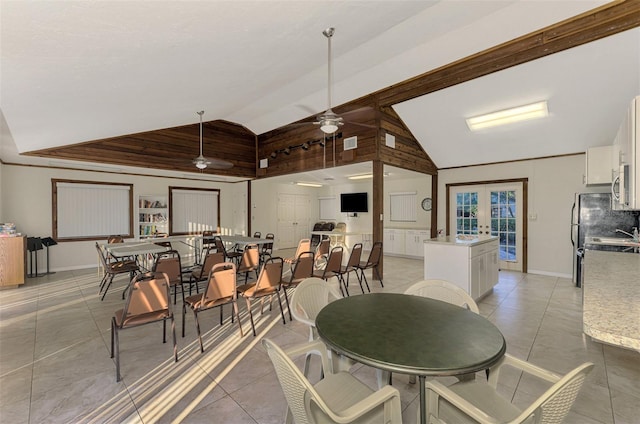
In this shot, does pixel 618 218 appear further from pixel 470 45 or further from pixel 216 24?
pixel 216 24

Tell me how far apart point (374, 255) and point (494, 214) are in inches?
153

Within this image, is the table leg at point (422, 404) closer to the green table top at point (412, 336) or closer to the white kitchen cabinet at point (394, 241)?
the green table top at point (412, 336)

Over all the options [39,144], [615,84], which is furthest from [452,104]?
[39,144]

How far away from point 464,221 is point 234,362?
673cm

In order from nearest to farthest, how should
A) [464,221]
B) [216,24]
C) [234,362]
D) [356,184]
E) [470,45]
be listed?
1. [216,24]
2. [234,362]
3. [470,45]
4. [464,221]
5. [356,184]

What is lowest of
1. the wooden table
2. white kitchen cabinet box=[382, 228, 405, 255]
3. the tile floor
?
the tile floor

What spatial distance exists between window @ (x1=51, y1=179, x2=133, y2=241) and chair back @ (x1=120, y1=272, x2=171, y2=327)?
5937 mm

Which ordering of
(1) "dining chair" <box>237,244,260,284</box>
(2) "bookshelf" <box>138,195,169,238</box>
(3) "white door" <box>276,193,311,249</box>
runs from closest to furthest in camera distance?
(1) "dining chair" <box>237,244,260,284</box> < (2) "bookshelf" <box>138,195,169,238</box> < (3) "white door" <box>276,193,311,249</box>

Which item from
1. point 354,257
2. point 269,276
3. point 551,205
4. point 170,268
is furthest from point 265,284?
point 551,205

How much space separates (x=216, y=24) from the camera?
2.24 metres

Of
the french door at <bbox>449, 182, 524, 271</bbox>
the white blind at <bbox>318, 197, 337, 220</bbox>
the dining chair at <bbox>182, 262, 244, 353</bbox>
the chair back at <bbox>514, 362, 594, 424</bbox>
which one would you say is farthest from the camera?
the white blind at <bbox>318, 197, 337, 220</bbox>

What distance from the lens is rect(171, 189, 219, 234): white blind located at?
8469 mm

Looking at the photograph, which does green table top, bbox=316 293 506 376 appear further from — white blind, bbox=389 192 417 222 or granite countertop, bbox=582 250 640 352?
white blind, bbox=389 192 417 222

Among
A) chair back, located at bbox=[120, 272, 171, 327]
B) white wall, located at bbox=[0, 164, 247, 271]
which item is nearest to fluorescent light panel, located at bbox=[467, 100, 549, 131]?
chair back, located at bbox=[120, 272, 171, 327]
